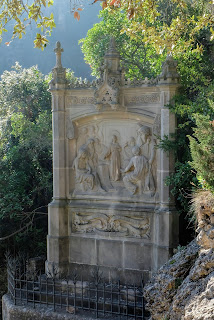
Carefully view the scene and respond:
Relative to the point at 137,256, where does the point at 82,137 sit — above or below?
above

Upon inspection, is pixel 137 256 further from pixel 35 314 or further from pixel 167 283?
pixel 167 283

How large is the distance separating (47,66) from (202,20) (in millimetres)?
29444

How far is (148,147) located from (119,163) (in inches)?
28.3

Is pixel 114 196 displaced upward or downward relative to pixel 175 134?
downward

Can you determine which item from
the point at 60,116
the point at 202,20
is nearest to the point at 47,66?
the point at 60,116

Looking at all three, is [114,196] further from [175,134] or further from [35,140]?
[35,140]

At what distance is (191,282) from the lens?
650 cm

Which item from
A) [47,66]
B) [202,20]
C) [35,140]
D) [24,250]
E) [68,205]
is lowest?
[24,250]

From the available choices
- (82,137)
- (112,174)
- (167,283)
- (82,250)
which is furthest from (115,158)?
(167,283)

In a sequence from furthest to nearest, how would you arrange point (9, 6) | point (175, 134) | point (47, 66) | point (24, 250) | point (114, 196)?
1. point (47, 66)
2. point (24, 250)
3. point (114, 196)
4. point (175, 134)
5. point (9, 6)

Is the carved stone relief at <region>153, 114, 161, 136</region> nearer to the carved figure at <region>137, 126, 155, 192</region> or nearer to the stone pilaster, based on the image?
the carved figure at <region>137, 126, 155, 192</region>

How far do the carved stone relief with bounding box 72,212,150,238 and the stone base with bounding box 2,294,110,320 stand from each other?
1877mm

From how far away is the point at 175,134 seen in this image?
9.80 m

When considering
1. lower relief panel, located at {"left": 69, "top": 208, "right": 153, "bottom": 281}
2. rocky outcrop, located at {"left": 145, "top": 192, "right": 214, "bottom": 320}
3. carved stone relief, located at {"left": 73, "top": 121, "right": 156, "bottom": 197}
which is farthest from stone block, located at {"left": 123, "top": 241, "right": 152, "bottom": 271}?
rocky outcrop, located at {"left": 145, "top": 192, "right": 214, "bottom": 320}
